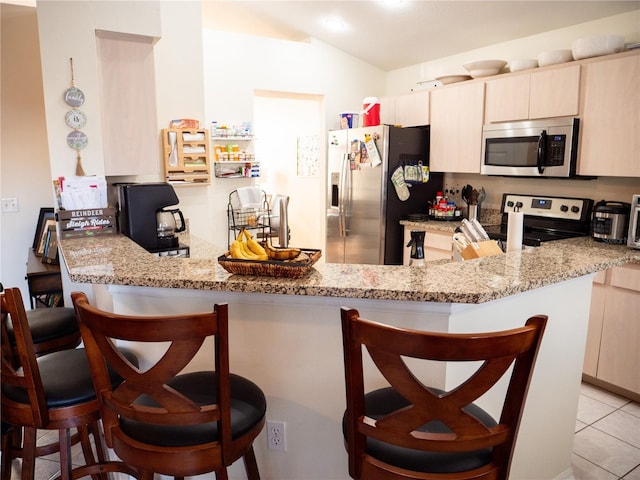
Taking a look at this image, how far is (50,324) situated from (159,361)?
48.5 inches

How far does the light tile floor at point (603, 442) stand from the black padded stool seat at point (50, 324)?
2.22 feet

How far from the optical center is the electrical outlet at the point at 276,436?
5.63 ft

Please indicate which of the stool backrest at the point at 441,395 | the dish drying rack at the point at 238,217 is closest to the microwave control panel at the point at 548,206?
the dish drying rack at the point at 238,217

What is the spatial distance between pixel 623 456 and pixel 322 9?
13.1 feet

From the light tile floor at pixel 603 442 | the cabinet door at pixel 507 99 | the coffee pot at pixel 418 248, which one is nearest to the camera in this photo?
the coffee pot at pixel 418 248

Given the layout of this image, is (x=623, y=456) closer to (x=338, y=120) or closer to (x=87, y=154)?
(x=87, y=154)

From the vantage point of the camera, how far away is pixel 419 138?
4.26 meters

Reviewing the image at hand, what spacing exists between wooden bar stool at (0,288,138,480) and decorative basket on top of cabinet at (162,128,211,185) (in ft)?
8.20

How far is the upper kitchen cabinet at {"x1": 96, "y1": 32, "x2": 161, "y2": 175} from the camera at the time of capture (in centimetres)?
281

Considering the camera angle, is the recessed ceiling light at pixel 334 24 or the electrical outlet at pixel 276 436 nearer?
Result: the electrical outlet at pixel 276 436

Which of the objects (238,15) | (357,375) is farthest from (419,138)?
(357,375)

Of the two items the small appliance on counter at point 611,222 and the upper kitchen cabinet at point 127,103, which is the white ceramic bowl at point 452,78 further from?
the upper kitchen cabinet at point 127,103

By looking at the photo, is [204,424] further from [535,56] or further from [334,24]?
[334,24]

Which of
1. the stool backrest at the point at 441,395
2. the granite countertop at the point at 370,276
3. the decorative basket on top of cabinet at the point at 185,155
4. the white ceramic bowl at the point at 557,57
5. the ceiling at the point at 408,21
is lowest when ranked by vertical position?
the stool backrest at the point at 441,395
